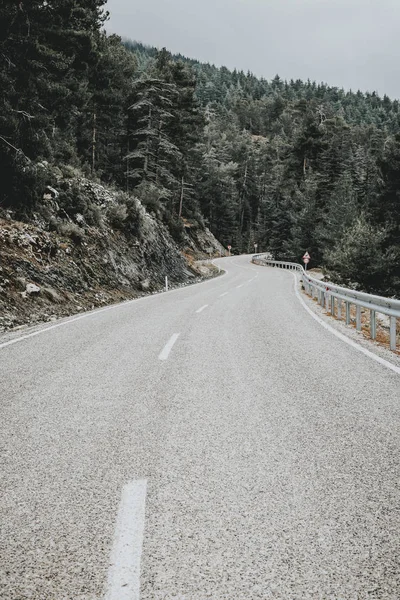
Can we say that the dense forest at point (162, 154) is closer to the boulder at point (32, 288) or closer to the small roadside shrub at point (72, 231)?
the small roadside shrub at point (72, 231)

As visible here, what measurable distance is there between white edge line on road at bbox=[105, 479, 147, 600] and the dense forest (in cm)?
1537

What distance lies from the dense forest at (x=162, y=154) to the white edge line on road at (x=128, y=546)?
15372 millimetres

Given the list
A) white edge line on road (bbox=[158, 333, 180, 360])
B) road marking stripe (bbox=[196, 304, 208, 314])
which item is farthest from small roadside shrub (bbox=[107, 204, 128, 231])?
white edge line on road (bbox=[158, 333, 180, 360])

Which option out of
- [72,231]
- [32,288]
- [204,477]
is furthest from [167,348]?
[72,231]

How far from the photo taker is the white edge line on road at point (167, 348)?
7069mm

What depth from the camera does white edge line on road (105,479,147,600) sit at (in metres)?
2.02

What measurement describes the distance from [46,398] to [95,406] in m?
0.72

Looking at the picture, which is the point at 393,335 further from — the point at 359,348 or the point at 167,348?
the point at 167,348

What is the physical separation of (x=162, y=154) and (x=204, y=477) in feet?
141

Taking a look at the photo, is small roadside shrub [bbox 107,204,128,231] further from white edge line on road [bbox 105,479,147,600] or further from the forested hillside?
white edge line on road [bbox 105,479,147,600]

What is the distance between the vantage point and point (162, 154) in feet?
140

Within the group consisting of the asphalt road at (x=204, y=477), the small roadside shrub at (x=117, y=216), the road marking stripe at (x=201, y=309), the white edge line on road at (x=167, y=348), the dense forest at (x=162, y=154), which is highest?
the dense forest at (x=162, y=154)

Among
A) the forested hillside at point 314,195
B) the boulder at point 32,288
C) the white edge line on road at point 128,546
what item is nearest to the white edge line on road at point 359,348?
the white edge line on road at point 128,546

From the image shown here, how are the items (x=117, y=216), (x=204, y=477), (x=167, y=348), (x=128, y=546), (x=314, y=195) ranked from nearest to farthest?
1. (x=128, y=546)
2. (x=204, y=477)
3. (x=167, y=348)
4. (x=117, y=216)
5. (x=314, y=195)
